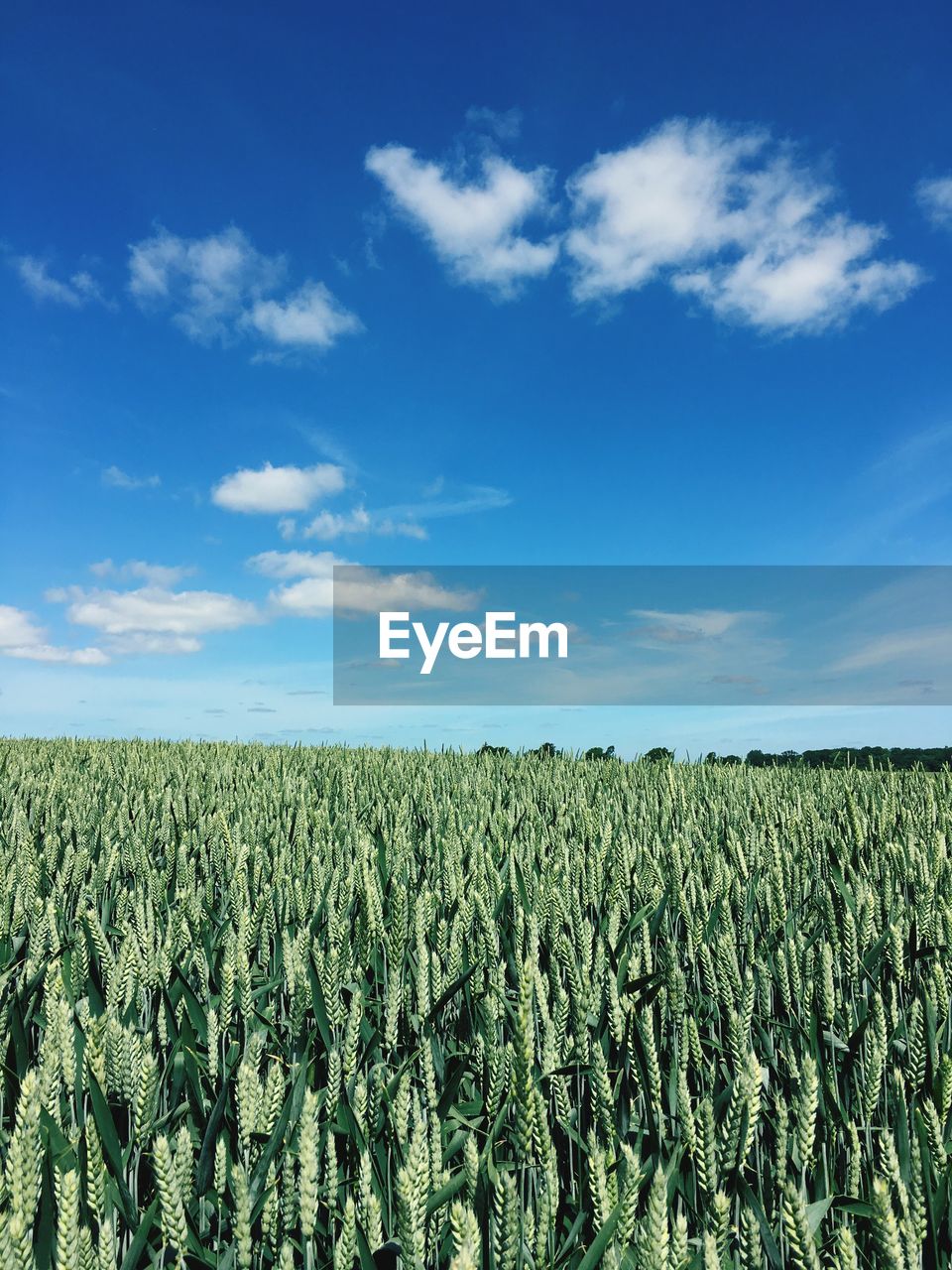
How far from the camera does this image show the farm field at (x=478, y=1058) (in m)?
1.02

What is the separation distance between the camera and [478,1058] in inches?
66.6

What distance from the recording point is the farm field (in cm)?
102

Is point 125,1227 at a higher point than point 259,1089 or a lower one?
lower

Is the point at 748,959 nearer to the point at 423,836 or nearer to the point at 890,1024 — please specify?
the point at 890,1024

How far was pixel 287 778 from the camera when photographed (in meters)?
5.21

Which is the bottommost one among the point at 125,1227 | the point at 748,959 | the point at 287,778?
the point at 125,1227

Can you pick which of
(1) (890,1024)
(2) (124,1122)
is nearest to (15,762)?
(2) (124,1122)

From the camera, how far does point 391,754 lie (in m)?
7.68

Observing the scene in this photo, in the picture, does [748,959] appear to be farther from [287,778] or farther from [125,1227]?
[287,778]

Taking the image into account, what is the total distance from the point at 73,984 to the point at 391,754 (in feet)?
19.2

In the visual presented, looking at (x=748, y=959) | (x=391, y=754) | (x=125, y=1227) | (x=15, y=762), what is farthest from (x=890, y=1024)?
(x=15, y=762)

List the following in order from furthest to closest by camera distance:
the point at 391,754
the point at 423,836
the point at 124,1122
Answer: the point at 391,754
the point at 423,836
the point at 124,1122

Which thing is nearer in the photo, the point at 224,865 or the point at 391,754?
the point at 224,865

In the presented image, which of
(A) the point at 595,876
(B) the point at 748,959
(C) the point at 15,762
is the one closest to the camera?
(B) the point at 748,959
